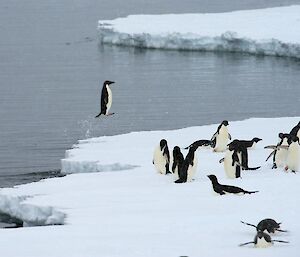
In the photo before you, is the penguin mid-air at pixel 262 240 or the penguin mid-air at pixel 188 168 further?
the penguin mid-air at pixel 188 168

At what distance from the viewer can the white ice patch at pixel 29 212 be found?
11.3m

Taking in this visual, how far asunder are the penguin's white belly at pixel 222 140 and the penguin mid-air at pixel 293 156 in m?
2.51

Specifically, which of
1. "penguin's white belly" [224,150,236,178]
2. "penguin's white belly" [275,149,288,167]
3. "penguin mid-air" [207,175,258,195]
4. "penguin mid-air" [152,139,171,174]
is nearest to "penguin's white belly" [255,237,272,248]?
"penguin mid-air" [207,175,258,195]

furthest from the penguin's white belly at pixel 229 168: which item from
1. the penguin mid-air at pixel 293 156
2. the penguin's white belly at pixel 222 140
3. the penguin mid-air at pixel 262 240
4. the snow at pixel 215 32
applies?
the snow at pixel 215 32

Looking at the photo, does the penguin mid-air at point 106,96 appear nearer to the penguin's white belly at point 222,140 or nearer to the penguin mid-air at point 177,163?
the penguin's white belly at point 222,140

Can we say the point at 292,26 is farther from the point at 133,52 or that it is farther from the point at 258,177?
the point at 258,177

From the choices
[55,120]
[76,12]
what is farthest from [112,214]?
[76,12]

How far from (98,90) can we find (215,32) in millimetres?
8137

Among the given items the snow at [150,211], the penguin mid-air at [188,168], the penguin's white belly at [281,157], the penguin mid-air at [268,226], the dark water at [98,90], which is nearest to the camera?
the snow at [150,211]

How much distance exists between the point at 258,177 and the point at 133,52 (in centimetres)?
2791

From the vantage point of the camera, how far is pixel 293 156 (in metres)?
12.9

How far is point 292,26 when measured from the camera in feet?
126

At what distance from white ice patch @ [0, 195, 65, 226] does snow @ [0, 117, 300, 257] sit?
8 centimetres

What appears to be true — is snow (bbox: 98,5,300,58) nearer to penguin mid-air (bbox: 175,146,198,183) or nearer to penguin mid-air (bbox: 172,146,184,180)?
penguin mid-air (bbox: 172,146,184,180)
